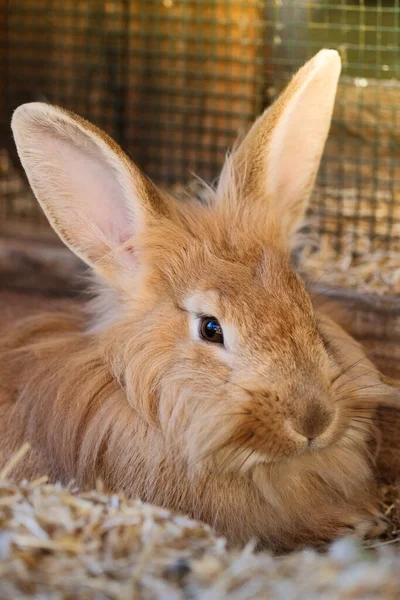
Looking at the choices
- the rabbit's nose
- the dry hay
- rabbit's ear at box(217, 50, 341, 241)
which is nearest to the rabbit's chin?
the rabbit's nose

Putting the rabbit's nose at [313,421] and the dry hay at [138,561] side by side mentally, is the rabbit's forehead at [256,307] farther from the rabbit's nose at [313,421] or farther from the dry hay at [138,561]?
the dry hay at [138,561]

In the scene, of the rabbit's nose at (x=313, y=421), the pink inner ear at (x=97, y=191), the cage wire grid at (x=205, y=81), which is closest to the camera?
the rabbit's nose at (x=313, y=421)

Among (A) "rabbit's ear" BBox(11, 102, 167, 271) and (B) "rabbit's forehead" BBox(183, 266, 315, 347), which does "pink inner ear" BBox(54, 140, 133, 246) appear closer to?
(A) "rabbit's ear" BBox(11, 102, 167, 271)

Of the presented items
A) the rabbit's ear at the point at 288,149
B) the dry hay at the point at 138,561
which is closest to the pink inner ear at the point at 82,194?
the rabbit's ear at the point at 288,149

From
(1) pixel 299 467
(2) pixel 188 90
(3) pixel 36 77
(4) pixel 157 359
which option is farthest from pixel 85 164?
(3) pixel 36 77

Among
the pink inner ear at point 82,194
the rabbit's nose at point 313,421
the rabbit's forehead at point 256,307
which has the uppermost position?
the pink inner ear at point 82,194

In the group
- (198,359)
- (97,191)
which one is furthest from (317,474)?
(97,191)
